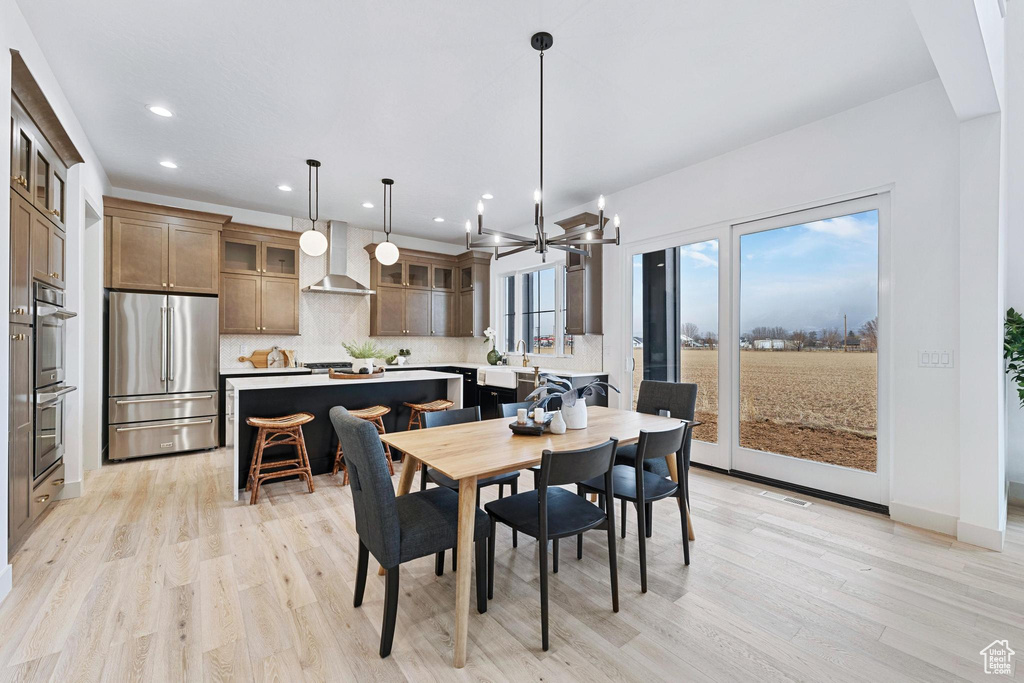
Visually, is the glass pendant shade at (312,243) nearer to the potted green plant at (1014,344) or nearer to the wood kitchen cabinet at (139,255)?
the wood kitchen cabinet at (139,255)

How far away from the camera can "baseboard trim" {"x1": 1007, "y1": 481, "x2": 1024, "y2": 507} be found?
10.7 ft

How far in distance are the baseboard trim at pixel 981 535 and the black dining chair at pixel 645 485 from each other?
1740 millimetres

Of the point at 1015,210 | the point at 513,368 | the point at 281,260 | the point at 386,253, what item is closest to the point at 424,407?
the point at 386,253

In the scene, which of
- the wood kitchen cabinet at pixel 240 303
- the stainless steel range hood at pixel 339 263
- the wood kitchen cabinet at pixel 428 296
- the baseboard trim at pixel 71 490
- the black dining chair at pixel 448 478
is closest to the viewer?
the black dining chair at pixel 448 478

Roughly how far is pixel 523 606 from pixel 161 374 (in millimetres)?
4490

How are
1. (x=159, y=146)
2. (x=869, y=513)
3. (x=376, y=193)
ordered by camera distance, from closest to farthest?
(x=869, y=513) < (x=159, y=146) < (x=376, y=193)

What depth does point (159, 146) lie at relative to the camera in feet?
12.3

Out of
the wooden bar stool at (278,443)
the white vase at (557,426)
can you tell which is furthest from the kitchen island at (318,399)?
the white vase at (557,426)

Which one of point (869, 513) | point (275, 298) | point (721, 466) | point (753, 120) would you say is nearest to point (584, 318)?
point (721, 466)

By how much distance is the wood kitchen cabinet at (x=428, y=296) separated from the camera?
6.45 metres

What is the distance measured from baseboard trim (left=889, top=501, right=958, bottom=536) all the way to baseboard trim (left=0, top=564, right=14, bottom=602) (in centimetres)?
495

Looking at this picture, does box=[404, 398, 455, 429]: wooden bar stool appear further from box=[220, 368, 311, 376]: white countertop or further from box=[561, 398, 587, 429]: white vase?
box=[561, 398, 587, 429]: white vase

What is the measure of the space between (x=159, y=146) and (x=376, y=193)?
6.16ft

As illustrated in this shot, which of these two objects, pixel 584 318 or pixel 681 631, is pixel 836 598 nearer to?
pixel 681 631
